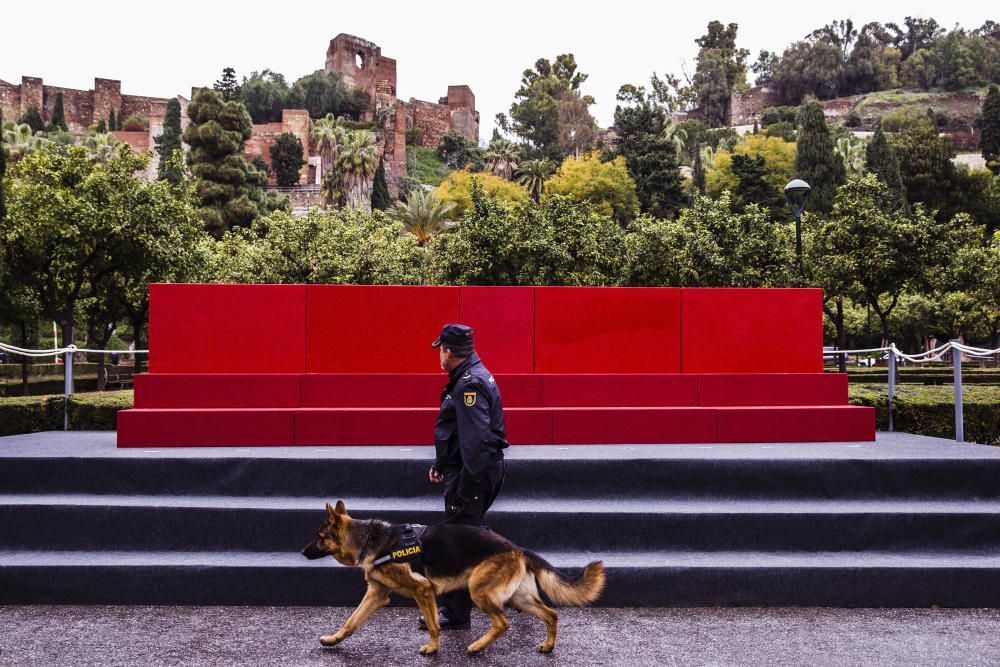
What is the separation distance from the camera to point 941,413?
9.32m

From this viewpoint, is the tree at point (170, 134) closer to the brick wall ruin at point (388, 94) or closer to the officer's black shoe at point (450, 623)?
the brick wall ruin at point (388, 94)

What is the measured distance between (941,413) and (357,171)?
191ft

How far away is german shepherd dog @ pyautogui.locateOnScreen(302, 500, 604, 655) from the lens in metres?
4.54

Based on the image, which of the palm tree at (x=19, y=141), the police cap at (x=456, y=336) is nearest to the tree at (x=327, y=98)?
the palm tree at (x=19, y=141)

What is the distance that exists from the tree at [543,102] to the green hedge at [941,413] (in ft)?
274

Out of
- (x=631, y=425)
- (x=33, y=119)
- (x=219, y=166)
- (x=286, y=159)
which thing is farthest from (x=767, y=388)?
(x=33, y=119)

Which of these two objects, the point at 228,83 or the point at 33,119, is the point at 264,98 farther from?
the point at 33,119

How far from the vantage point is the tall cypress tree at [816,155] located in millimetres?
58344

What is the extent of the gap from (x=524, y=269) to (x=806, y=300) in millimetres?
19650

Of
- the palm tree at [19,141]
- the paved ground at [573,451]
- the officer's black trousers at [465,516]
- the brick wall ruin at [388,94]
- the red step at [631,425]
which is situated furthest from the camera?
the brick wall ruin at [388,94]

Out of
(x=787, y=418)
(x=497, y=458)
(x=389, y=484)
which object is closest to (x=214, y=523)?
(x=389, y=484)

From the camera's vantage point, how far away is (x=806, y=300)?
9.15 meters

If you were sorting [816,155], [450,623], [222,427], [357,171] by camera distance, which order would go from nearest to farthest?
[450,623] → [222,427] → [816,155] → [357,171]

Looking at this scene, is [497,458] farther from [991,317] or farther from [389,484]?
[991,317]
